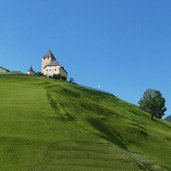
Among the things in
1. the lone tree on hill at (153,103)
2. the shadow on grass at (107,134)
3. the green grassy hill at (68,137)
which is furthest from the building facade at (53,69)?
the shadow on grass at (107,134)

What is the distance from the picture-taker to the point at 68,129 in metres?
77.1

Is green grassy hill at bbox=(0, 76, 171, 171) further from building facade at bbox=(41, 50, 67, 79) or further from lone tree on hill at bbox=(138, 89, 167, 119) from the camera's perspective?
building facade at bbox=(41, 50, 67, 79)

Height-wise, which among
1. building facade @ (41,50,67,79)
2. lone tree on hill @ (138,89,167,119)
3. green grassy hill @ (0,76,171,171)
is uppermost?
building facade @ (41,50,67,79)

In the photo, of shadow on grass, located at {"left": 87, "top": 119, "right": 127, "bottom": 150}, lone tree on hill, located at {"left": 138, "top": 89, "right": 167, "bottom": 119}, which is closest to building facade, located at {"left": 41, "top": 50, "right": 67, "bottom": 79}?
lone tree on hill, located at {"left": 138, "top": 89, "right": 167, "bottom": 119}

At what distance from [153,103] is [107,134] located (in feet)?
214

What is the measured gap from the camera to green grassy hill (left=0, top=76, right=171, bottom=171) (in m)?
62.3

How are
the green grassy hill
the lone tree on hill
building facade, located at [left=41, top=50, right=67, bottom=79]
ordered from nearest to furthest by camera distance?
the green grassy hill, the lone tree on hill, building facade, located at [left=41, top=50, right=67, bottom=79]

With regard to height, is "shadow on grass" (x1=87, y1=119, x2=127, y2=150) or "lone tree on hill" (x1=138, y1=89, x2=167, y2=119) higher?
"lone tree on hill" (x1=138, y1=89, x2=167, y2=119)

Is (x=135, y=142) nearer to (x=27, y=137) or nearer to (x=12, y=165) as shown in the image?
(x=27, y=137)

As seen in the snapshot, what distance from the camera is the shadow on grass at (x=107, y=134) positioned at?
80713 mm

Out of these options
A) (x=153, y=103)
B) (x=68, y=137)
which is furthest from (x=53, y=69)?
(x=68, y=137)

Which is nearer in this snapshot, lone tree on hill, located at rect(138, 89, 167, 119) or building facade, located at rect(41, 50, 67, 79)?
lone tree on hill, located at rect(138, 89, 167, 119)

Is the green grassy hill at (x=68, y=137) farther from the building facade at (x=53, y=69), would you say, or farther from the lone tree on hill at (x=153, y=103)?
the building facade at (x=53, y=69)

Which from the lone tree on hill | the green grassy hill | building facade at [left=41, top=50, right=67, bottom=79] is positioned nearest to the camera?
the green grassy hill
